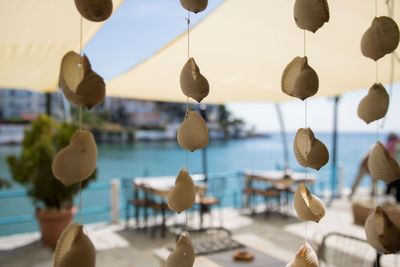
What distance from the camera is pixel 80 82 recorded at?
505 mm

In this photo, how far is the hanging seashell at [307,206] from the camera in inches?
26.5

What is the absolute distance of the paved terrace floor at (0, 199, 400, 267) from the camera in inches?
171

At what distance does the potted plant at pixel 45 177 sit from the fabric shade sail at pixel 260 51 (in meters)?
1.09

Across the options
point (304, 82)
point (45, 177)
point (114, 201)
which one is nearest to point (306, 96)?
point (304, 82)

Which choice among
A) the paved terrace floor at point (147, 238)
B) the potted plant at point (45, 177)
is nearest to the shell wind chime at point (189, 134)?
the paved terrace floor at point (147, 238)

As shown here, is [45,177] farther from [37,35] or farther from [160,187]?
[37,35]

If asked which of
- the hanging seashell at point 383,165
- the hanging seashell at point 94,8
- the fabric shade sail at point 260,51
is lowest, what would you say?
the hanging seashell at point 383,165

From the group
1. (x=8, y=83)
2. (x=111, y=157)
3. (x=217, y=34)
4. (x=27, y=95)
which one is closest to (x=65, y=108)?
(x=8, y=83)

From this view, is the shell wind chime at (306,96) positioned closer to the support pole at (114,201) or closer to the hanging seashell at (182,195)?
the hanging seashell at (182,195)

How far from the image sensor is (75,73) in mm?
531

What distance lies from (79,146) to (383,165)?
0.60 m

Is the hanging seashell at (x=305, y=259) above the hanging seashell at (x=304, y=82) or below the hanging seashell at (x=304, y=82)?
below

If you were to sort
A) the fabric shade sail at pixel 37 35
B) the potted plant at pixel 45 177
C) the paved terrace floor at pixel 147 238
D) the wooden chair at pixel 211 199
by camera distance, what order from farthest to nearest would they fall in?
the wooden chair at pixel 211 199, the potted plant at pixel 45 177, the paved terrace floor at pixel 147 238, the fabric shade sail at pixel 37 35

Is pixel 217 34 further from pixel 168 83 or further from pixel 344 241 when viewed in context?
pixel 344 241
